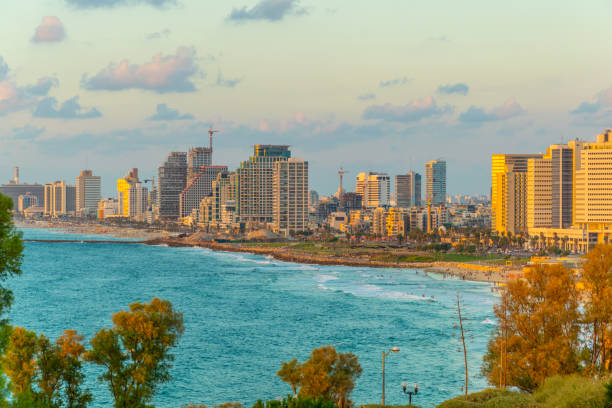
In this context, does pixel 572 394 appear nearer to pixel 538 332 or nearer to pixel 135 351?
pixel 538 332

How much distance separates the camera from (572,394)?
2814 cm

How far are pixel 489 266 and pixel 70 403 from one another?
12193cm

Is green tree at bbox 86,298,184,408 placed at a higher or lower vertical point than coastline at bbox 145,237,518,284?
higher

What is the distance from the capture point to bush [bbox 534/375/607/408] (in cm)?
2722

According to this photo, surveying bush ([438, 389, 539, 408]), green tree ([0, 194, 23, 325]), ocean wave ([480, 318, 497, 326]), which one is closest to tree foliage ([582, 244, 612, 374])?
bush ([438, 389, 539, 408])

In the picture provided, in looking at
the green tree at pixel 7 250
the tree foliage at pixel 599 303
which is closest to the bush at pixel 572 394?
the tree foliage at pixel 599 303

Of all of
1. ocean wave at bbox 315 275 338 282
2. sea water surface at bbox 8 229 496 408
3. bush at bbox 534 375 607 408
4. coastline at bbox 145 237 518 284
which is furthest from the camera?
coastline at bbox 145 237 518 284

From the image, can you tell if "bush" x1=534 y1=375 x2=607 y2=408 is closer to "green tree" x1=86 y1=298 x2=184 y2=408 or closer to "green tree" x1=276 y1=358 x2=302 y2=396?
"green tree" x1=276 y1=358 x2=302 y2=396

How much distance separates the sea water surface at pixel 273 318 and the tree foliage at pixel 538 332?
32.3 feet

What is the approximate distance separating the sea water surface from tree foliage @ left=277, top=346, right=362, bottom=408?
14.2 m

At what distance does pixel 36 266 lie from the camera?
6526 inches

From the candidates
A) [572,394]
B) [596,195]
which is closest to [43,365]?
[572,394]

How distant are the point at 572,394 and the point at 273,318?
57.6 meters

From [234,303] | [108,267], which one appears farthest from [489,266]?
[108,267]
